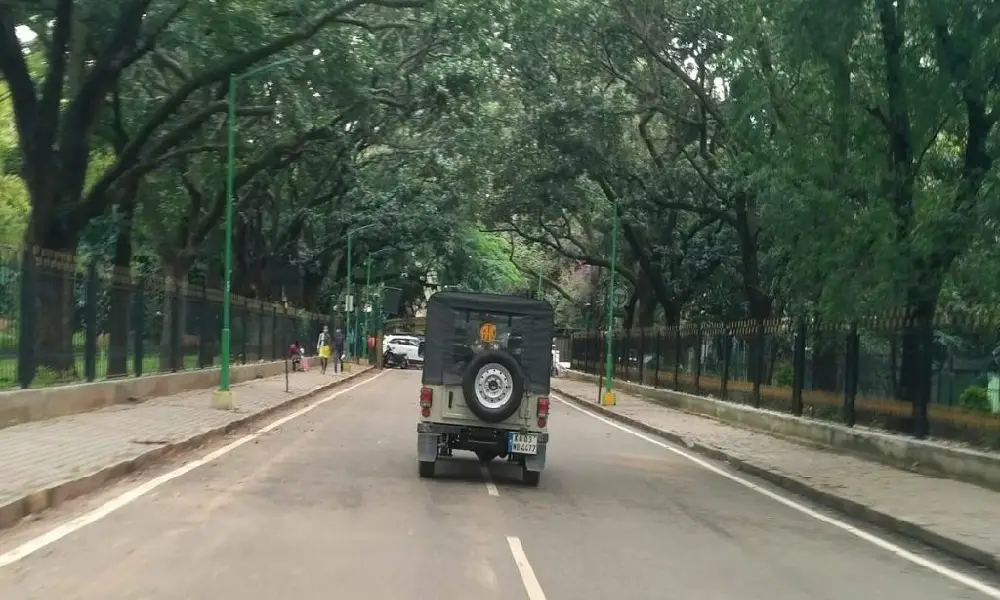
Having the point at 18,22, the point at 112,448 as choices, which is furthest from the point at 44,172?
the point at 112,448

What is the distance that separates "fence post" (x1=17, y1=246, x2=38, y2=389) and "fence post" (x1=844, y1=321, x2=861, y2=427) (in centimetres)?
1444

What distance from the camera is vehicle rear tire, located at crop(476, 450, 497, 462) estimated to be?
46.7ft

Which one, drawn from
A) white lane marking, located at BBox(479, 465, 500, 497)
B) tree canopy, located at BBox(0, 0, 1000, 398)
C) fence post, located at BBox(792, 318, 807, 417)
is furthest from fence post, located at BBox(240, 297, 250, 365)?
white lane marking, located at BBox(479, 465, 500, 497)

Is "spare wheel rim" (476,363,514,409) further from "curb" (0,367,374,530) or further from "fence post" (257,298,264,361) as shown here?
"fence post" (257,298,264,361)

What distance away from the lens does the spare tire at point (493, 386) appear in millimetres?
13461

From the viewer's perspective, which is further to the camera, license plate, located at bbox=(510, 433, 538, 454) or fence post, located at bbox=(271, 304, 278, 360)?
fence post, located at bbox=(271, 304, 278, 360)

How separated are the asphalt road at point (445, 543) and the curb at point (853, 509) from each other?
63cm

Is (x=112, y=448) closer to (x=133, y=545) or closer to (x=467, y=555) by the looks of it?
(x=133, y=545)

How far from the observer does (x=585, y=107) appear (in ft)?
108

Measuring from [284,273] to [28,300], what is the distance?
33.4 metres

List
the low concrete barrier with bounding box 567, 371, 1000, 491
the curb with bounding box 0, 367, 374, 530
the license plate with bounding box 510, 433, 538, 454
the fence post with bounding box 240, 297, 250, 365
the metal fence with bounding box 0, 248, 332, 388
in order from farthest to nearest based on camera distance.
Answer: the fence post with bounding box 240, 297, 250, 365
the metal fence with bounding box 0, 248, 332, 388
the low concrete barrier with bounding box 567, 371, 1000, 491
the license plate with bounding box 510, 433, 538, 454
the curb with bounding box 0, 367, 374, 530

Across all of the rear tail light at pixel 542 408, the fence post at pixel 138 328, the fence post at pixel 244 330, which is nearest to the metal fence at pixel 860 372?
the rear tail light at pixel 542 408

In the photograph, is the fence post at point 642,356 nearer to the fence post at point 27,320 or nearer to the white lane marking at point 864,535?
the white lane marking at point 864,535

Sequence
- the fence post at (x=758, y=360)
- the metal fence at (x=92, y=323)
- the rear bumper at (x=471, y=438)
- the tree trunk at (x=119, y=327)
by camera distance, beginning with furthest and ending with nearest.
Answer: the fence post at (x=758, y=360) < the tree trunk at (x=119, y=327) < the metal fence at (x=92, y=323) < the rear bumper at (x=471, y=438)
